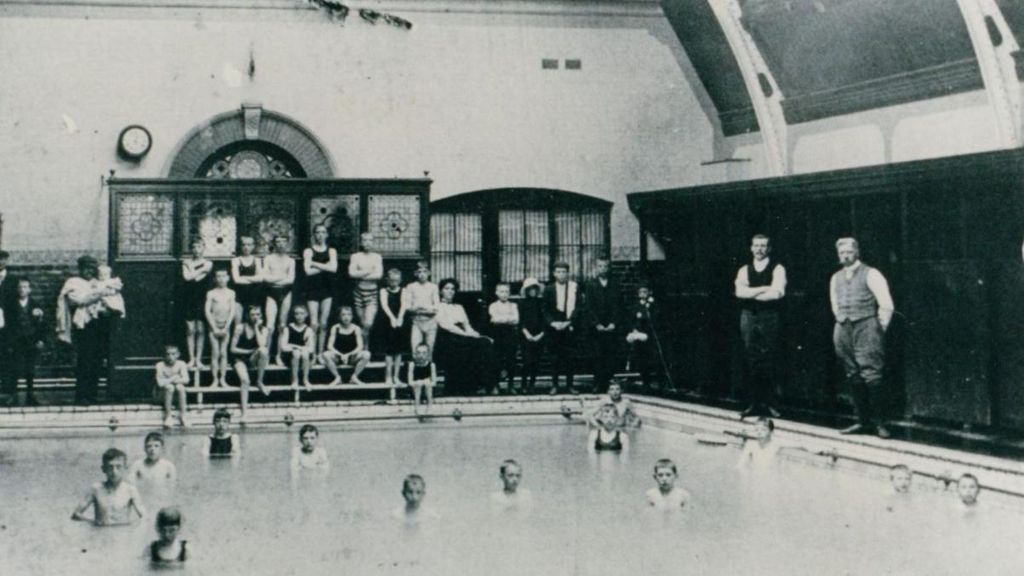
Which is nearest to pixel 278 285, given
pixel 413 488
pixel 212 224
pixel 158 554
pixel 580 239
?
pixel 212 224

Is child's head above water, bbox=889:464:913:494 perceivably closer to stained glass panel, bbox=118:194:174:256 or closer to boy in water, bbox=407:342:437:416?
boy in water, bbox=407:342:437:416

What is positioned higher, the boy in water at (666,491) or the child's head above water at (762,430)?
the child's head above water at (762,430)

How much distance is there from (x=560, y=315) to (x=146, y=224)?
4792mm

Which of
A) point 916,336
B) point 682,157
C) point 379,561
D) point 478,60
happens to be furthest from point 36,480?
point 682,157

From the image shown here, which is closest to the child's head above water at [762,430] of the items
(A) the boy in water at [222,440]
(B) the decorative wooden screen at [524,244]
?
(A) the boy in water at [222,440]

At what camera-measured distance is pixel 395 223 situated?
13.2m

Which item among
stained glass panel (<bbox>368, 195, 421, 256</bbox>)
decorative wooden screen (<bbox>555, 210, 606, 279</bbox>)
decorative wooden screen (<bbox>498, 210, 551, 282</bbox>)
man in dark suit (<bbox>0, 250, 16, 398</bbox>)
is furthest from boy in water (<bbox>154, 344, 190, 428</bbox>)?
decorative wooden screen (<bbox>555, 210, 606, 279</bbox>)

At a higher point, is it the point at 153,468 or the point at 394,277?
the point at 394,277

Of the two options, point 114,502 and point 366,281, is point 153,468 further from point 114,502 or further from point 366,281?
point 366,281

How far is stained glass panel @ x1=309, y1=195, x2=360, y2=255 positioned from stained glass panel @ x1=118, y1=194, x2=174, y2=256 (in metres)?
1.60

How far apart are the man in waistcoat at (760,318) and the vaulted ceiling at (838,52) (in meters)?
2.72

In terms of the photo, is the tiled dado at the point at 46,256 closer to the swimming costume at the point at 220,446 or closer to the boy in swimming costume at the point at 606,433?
the swimming costume at the point at 220,446

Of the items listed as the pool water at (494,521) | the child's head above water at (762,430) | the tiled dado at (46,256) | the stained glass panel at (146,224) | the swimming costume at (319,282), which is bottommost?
the pool water at (494,521)

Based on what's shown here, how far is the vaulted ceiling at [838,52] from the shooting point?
11.0m
